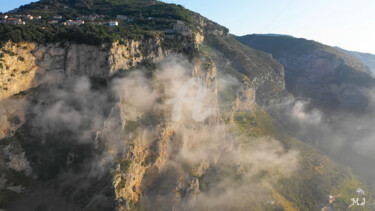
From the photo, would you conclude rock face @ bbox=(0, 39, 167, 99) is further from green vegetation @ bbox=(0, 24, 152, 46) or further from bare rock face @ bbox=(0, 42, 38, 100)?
green vegetation @ bbox=(0, 24, 152, 46)

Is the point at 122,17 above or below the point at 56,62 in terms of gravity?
above

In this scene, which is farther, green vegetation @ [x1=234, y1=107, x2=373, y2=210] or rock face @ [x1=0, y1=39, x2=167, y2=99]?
green vegetation @ [x1=234, y1=107, x2=373, y2=210]

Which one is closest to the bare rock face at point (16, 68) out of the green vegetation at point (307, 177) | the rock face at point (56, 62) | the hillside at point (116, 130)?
the rock face at point (56, 62)

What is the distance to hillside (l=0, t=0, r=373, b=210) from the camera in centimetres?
5116

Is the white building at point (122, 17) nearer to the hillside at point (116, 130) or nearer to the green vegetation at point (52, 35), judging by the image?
the hillside at point (116, 130)

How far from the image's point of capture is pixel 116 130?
5475 centimetres

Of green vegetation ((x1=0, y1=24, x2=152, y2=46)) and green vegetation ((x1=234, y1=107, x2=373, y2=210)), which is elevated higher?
green vegetation ((x1=0, y1=24, x2=152, y2=46))

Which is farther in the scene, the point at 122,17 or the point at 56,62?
the point at 122,17

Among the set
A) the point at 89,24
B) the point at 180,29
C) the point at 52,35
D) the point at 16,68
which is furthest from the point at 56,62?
the point at 180,29

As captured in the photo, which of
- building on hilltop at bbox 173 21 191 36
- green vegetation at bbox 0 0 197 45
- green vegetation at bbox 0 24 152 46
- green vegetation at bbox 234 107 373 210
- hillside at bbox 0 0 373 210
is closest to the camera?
hillside at bbox 0 0 373 210

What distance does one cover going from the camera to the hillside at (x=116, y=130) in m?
51.2

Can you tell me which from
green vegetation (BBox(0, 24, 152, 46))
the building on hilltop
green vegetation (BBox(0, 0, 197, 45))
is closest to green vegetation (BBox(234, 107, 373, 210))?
the building on hilltop

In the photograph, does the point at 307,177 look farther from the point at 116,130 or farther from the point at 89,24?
the point at 89,24

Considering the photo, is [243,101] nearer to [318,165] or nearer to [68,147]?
[318,165]
